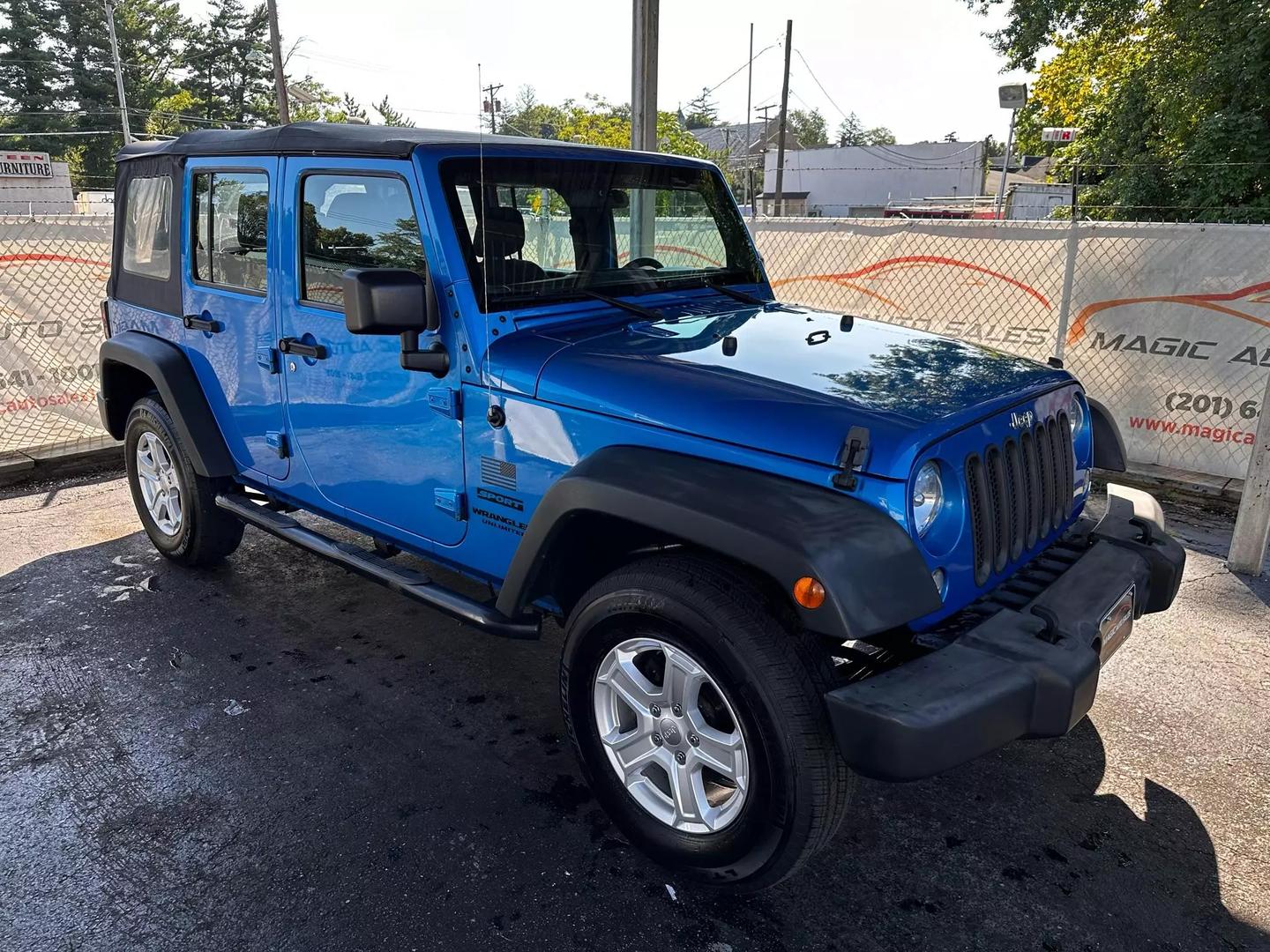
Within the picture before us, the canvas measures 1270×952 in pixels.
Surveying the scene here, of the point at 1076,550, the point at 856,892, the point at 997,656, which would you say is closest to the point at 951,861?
the point at 856,892

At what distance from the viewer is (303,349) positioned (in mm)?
3424

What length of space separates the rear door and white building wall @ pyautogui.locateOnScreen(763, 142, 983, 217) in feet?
152

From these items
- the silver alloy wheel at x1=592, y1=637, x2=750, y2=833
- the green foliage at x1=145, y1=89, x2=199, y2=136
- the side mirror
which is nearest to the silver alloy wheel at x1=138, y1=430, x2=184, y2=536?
the side mirror

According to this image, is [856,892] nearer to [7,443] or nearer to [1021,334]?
[1021,334]

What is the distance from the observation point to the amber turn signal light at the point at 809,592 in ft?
6.63

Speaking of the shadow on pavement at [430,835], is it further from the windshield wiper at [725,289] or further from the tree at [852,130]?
the tree at [852,130]

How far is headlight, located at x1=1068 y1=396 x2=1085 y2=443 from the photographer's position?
309 centimetres

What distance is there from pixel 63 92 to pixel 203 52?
29.6 ft

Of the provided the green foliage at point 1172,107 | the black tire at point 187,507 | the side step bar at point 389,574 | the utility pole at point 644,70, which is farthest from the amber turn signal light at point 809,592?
the green foliage at point 1172,107

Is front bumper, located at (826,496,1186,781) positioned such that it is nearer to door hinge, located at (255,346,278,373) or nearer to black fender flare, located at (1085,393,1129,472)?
black fender flare, located at (1085,393,1129,472)

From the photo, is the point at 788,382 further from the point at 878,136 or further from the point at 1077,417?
the point at 878,136

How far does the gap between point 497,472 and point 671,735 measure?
978 millimetres

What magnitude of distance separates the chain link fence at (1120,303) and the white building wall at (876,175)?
42.6 meters

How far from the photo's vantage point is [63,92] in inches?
1866
